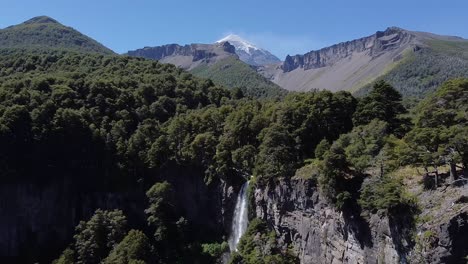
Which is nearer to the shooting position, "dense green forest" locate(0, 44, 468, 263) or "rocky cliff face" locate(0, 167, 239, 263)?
"dense green forest" locate(0, 44, 468, 263)

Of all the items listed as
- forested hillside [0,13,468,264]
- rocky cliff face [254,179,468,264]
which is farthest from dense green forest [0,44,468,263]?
rocky cliff face [254,179,468,264]

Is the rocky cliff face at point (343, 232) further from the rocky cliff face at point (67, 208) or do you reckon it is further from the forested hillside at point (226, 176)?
the rocky cliff face at point (67, 208)

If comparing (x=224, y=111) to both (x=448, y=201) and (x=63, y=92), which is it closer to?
(x=63, y=92)

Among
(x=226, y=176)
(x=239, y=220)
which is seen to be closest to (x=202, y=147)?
(x=226, y=176)

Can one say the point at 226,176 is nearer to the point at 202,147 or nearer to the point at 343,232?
the point at 202,147

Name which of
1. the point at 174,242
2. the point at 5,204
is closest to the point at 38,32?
the point at 5,204

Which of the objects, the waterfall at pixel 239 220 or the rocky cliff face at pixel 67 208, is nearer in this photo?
the waterfall at pixel 239 220

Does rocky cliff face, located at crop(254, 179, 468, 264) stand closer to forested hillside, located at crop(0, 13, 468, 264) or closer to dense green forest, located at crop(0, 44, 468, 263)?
forested hillside, located at crop(0, 13, 468, 264)

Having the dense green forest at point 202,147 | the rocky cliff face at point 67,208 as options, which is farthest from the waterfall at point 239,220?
the dense green forest at point 202,147
